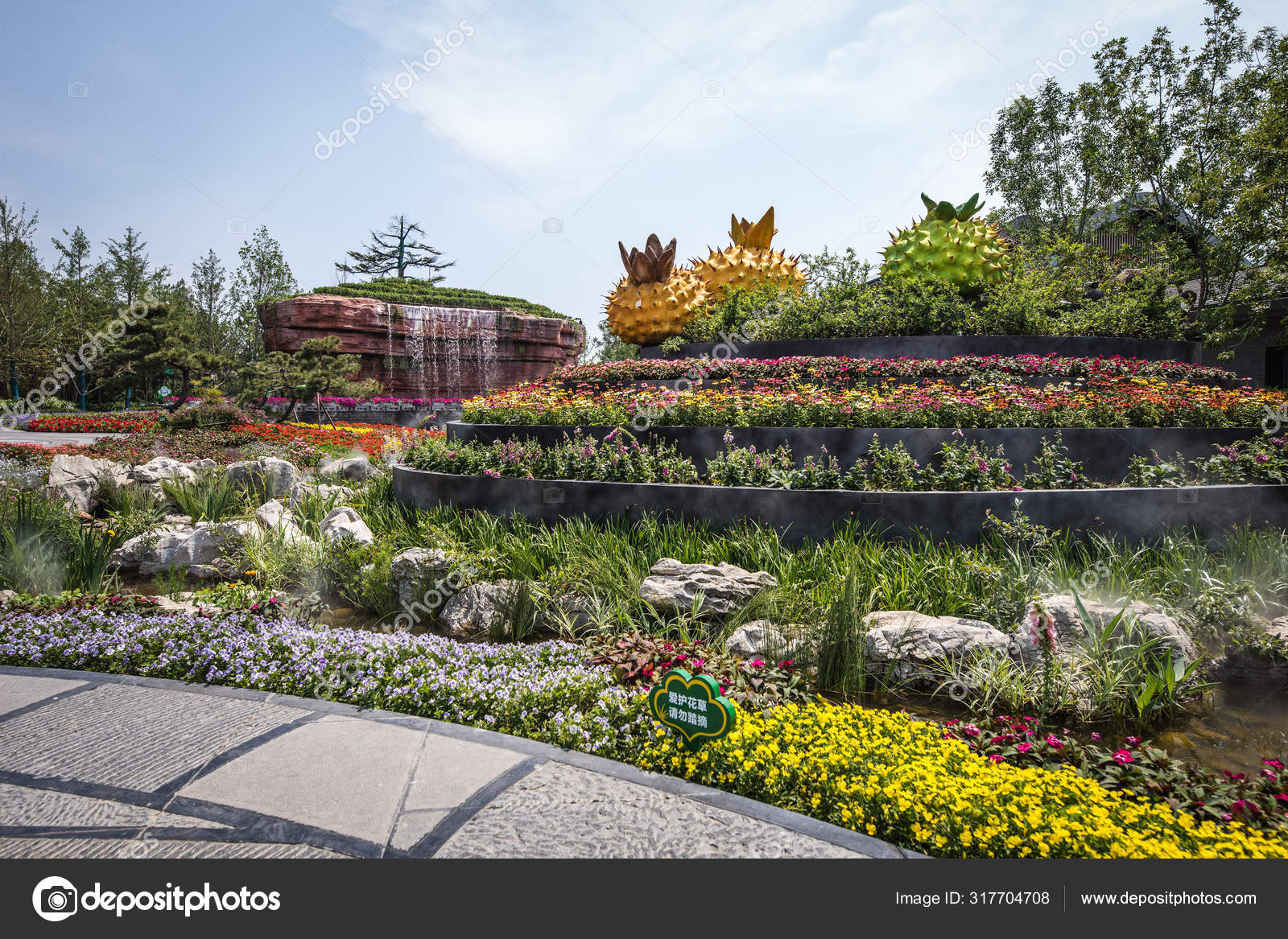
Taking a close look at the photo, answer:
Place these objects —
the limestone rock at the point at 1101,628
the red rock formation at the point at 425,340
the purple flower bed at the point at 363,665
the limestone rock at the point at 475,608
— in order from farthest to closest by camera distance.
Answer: the red rock formation at the point at 425,340
the limestone rock at the point at 475,608
the limestone rock at the point at 1101,628
the purple flower bed at the point at 363,665

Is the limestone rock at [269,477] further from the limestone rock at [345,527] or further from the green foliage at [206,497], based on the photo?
Answer: the limestone rock at [345,527]

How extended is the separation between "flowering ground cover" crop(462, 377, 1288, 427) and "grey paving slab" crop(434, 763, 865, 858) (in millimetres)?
5355

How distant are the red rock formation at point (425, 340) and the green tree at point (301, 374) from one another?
6239 millimetres

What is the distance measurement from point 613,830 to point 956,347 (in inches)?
386

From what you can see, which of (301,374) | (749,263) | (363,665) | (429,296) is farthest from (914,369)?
(429,296)

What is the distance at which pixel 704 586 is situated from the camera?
15.9ft

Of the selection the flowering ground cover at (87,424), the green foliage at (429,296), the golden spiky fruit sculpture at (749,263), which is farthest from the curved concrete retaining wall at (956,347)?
the green foliage at (429,296)

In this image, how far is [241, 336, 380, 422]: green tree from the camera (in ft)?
59.8
